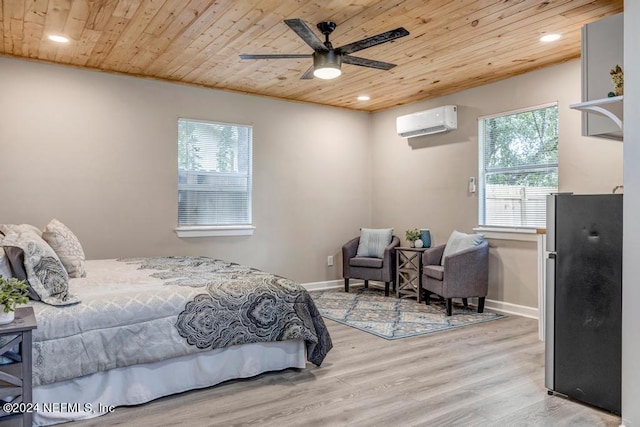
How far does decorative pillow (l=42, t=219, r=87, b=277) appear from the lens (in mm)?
3090

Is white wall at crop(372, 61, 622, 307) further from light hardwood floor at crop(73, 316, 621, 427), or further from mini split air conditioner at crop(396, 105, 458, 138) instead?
light hardwood floor at crop(73, 316, 621, 427)

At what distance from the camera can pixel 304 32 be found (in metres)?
2.92

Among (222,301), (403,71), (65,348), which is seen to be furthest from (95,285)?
(403,71)

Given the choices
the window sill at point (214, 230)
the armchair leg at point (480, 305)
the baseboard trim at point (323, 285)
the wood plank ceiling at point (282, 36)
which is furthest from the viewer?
the baseboard trim at point (323, 285)

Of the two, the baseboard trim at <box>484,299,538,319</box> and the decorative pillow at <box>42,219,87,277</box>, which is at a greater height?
the decorative pillow at <box>42,219,87,277</box>

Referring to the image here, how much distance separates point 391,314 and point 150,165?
305 centimetres

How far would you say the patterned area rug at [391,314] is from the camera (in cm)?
415

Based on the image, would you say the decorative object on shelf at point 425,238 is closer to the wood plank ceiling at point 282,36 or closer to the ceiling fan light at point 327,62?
the wood plank ceiling at point 282,36

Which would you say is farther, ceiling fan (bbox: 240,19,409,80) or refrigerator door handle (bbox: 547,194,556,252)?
ceiling fan (bbox: 240,19,409,80)

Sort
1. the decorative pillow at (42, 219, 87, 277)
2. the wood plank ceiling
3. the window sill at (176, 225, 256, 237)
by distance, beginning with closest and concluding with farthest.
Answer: the decorative pillow at (42, 219, 87, 277), the wood plank ceiling, the window sill at (176, 225, 256, 237)

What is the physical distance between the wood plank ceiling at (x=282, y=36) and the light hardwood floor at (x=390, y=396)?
2531 millimetres

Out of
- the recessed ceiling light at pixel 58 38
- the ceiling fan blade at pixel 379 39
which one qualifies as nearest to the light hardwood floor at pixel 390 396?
the ceiling fan blade at pixel 379 39

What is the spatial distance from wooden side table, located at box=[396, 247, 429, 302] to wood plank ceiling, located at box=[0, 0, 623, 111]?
1.99 metres

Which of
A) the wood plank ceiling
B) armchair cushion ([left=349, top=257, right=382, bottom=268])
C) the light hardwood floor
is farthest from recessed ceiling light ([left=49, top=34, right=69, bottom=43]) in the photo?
armchair cushion ([left=349, top=257, right=382, bottom=268])
